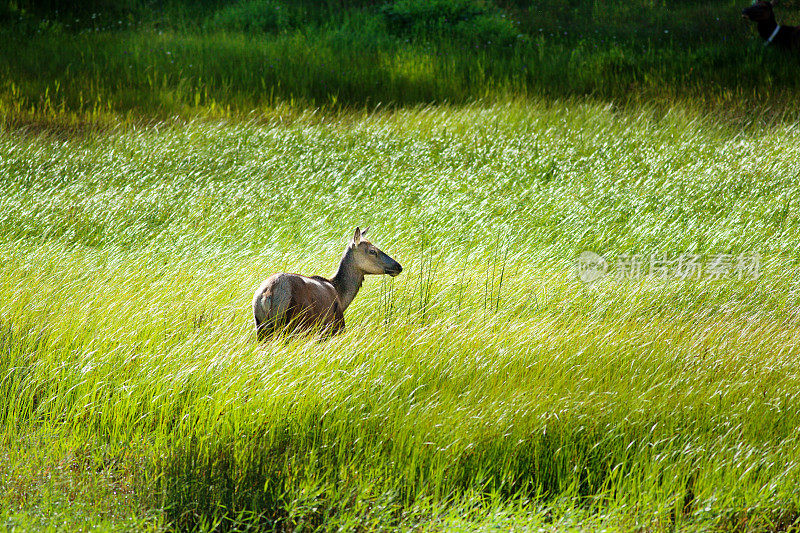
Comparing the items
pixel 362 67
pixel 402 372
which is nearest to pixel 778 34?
pixel 362 67

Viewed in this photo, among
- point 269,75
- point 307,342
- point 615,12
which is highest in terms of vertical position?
point 615,12

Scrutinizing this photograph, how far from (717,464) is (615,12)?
1716 centimetres

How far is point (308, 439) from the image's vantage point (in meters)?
3.62

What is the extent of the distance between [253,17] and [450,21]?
4149 mm

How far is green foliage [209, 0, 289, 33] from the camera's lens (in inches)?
638

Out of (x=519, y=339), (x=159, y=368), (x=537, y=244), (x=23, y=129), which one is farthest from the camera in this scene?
(x=23, y=129)

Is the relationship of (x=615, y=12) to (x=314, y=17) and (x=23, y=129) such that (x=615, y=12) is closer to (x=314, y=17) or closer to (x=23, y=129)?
(x=314, y=17)

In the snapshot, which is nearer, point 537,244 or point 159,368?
point 159,368

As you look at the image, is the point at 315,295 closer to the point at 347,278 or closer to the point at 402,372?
the point at 347,278

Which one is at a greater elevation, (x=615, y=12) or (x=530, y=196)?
(x=615, y=12)

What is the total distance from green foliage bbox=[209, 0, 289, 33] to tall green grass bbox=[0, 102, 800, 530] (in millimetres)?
9581

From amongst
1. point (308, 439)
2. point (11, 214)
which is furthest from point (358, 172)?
point (308, 439)

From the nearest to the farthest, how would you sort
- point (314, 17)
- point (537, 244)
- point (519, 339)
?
point (519, 339), point (537, 244), point (314, 17)

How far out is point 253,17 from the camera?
1638cm
